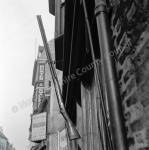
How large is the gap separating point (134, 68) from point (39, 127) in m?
17.0

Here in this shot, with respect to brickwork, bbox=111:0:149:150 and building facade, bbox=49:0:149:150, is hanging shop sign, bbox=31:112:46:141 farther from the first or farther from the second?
brickwork, bbox=111:0:149:150

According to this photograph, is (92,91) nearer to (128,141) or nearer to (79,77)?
(79,77)

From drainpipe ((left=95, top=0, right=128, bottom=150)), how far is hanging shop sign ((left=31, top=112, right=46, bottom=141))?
15778mm

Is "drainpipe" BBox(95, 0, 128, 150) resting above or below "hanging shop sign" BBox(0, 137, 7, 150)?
below

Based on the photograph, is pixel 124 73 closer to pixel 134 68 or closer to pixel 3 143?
pixel 134 68

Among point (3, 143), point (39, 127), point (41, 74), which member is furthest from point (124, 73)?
point (3, 143)

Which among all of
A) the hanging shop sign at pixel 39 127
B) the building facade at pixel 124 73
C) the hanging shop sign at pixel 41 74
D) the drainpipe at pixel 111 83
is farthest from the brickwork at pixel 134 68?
the hanging shop sign at pixel 41 74

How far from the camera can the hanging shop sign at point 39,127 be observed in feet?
57.0

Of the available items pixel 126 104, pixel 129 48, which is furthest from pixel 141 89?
pixel 129 48

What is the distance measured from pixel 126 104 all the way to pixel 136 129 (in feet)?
1.02

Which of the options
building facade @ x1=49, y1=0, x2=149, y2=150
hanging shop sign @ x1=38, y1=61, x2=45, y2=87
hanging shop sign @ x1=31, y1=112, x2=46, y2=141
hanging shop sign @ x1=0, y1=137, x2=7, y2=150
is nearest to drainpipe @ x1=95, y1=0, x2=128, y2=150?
building facade @ x1=49, y1=0, x2=149, y2=150

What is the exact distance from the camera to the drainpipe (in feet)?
5.97

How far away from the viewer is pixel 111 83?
2.06m

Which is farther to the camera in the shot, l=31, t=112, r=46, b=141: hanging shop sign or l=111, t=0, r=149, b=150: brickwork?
l=31, t=112, r=46, b=141: hanging shop sign
